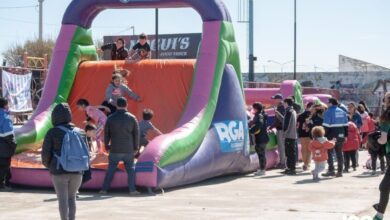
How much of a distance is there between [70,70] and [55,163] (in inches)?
317

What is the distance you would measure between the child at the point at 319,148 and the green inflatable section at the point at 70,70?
5.34m

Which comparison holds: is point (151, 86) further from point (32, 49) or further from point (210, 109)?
point (32, 49)

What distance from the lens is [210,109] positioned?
48.2ft

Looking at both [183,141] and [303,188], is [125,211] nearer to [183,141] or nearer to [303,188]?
[183,141]

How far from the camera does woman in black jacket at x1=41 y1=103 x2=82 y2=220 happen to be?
856 centimetres

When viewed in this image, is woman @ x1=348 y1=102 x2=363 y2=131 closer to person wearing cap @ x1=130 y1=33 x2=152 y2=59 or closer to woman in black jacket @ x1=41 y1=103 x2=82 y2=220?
person wearing cap @ x1=130 y1=33 x2=152 y2=59

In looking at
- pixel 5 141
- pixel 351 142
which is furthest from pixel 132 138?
pixel 351 142

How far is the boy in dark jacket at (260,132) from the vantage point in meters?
16.5

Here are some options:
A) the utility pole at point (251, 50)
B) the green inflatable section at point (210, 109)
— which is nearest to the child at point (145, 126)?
the green inflatable section at point (210, 109)

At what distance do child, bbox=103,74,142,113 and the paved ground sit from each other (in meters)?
2.45

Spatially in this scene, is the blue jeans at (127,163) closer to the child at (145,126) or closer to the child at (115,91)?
the child at (145,126)

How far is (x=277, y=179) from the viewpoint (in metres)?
15.7

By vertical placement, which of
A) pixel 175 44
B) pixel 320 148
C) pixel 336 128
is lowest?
pixel 320 148

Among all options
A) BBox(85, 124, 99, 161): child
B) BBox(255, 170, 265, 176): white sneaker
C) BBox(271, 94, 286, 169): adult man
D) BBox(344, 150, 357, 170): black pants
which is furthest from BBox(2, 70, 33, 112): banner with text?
BBox(344, 150, 357, 170): black pants
